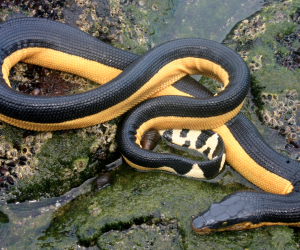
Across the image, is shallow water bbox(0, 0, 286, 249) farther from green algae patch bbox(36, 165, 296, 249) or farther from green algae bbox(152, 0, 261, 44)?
green algae patch bbox(36, 165, 296, 249)

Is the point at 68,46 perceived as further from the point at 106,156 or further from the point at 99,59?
the point at 106,156

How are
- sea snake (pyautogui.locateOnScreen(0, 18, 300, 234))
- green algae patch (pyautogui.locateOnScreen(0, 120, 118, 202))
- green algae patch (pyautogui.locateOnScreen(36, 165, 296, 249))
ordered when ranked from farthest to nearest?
green algae patch (pyautogui.locateOnScreen(0, 120, 118, 202)) → sea snake (pyautogui.locateOnScreen(0, 18, 300, 234)) → green algae patch (pyautogui.locateOnScreen(36, 165, 296, 249))

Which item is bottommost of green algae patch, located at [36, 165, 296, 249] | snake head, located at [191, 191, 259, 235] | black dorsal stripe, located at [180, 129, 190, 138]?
green algae patch, located at [36, 165, 296, 249]

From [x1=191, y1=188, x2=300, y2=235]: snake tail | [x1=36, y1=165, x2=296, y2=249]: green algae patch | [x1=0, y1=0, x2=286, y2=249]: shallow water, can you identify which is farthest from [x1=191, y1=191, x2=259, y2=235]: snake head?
[x1=0, y1=0, x2=286, y2=249]: shallow water

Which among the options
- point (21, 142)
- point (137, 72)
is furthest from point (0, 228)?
point (137, 72)

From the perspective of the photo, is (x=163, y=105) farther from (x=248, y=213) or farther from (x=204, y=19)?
(x=204, y=19)

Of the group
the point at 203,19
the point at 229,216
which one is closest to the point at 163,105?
the point at 229,216
